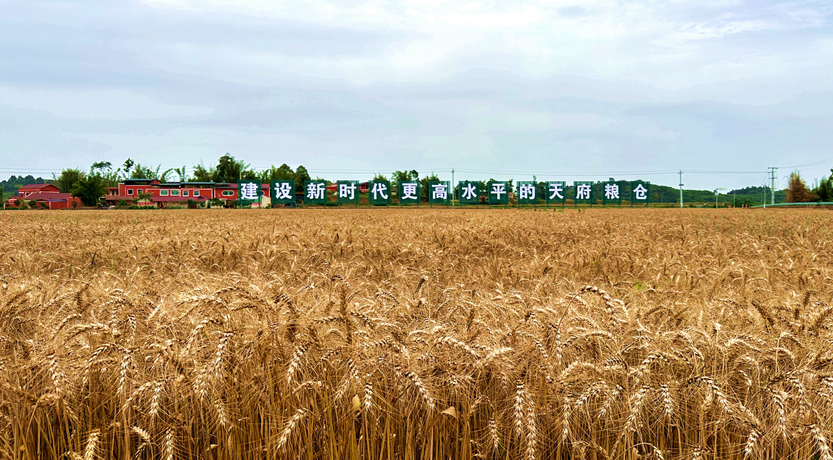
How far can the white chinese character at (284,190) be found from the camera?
74438 millimetres

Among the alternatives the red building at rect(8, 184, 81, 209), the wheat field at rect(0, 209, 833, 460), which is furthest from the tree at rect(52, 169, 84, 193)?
the wheat field at rect(0, 209, 833, 460)

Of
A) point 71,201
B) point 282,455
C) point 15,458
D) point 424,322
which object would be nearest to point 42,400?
point 15,458

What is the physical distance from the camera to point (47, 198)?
114062 mm

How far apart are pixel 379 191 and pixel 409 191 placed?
213 inches

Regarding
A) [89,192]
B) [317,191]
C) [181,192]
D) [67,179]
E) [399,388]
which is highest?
[67,179]

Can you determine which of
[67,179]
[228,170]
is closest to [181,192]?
[228,170]

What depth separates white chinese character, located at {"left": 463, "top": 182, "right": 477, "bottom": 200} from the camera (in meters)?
75.7

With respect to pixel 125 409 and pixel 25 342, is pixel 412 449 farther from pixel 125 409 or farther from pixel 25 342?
pixel 25 342

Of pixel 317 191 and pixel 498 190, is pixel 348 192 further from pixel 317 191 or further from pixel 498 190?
pixel 498 190

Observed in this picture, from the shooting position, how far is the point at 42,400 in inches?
78.1

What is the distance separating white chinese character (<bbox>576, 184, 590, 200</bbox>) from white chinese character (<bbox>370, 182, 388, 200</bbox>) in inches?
1159

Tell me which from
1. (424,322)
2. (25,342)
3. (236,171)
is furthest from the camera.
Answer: (236,171)

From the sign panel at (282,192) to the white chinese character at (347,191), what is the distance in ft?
25.5

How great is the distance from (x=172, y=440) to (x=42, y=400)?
532mm
